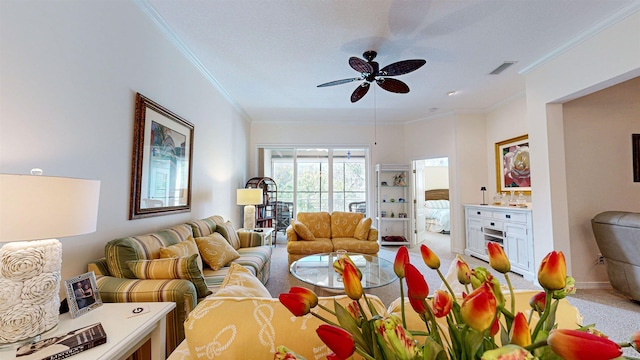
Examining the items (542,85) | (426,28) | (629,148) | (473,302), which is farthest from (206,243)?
(629,148)

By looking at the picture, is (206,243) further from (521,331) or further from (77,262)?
(521,331)

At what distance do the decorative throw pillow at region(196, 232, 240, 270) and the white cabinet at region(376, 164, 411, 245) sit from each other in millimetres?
3646

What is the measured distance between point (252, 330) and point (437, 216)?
753 centimetres

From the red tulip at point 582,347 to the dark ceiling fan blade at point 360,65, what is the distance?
8.25 ft

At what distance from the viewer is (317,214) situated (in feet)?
14.5

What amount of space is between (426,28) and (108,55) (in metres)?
2.69

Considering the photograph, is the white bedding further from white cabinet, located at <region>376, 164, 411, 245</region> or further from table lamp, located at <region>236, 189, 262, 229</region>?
table lamp, located at <region>236, 189, 262, 229</region>

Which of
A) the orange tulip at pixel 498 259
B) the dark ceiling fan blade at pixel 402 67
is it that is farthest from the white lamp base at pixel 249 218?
the orange tulip at pixel 498 259

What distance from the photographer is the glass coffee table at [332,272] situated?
7.46 feet

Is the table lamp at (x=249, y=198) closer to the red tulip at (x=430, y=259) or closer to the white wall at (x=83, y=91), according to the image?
the white wall at (x=83, y=91)

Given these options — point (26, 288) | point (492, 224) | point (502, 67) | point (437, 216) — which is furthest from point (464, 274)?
point (437, 216)

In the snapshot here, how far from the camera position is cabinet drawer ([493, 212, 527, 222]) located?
3496 mm

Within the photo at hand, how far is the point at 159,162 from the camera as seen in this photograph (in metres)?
2.45

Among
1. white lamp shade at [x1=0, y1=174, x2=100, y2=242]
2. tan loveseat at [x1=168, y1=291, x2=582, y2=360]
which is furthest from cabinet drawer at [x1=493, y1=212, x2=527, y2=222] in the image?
white lamp shade at [x1=0, y1=174, x2=100, y2=242]
